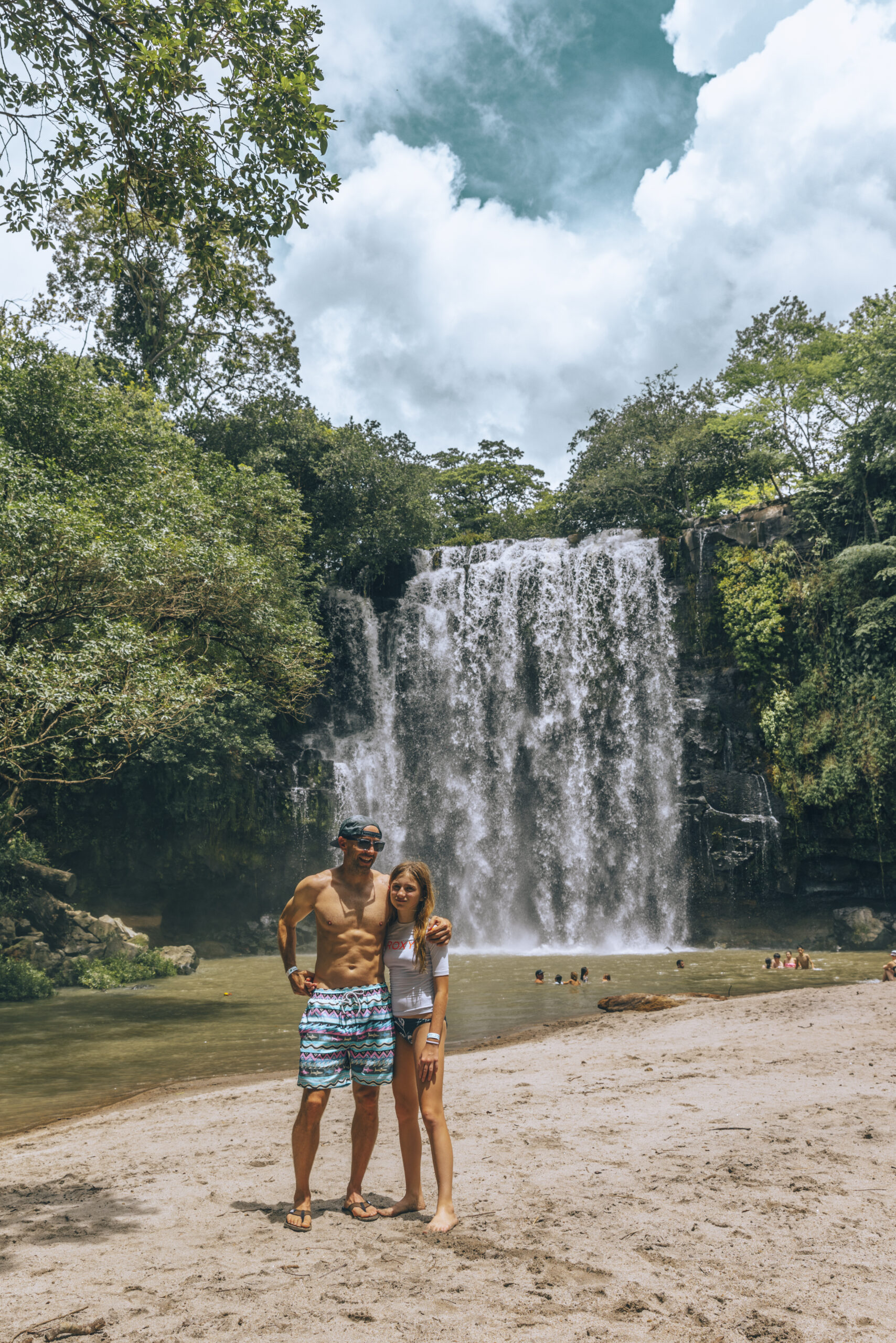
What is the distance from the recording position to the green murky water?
945cm

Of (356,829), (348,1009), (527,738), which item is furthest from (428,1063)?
(527,738)

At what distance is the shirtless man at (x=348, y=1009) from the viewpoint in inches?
163

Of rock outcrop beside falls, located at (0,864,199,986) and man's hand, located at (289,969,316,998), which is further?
rock outcrop beside falls, located at (0,864,199,986)

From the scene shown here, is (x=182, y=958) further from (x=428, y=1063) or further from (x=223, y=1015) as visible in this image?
(x=428, y=1063)

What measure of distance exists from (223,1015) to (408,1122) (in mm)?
10300

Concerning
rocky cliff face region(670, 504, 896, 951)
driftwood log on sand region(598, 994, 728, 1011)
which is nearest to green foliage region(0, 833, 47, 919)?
driftwood log on sand region(598, 994, 728, 1011)

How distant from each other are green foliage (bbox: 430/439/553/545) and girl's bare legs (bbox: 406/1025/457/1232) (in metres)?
38.1

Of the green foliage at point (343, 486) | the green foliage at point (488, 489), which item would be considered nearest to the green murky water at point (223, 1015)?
the green foliage at point (343, 486)

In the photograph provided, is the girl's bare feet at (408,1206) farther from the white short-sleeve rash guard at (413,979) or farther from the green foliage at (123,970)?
the green foliage at (123,970)

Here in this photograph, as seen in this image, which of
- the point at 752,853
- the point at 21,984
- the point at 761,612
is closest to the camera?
the point at 21,984

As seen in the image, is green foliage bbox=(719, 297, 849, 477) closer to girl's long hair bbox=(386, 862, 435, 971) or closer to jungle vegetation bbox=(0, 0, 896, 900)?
jungle vegetation bbox=(0, 0, 896, 900)

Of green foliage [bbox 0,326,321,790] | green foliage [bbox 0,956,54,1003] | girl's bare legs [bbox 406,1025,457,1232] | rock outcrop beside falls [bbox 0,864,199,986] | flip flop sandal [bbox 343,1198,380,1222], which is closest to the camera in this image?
girl's bare legs [bbox 406,1025,457,1232]

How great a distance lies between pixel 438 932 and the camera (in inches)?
165

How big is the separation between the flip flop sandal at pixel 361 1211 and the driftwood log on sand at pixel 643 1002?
786 cm
